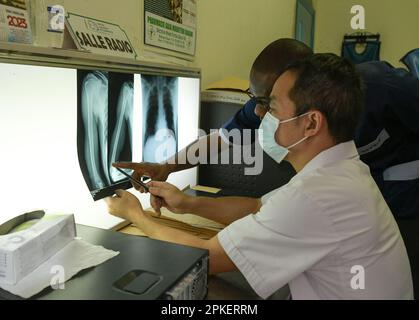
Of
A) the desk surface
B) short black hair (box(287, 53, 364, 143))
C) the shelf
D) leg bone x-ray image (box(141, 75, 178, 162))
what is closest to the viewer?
the desk surface

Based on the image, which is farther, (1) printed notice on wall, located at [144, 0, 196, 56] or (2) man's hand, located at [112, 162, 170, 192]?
(1) printed notice on wall, located at [144, 0, 196, 56]

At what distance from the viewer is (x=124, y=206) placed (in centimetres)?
112

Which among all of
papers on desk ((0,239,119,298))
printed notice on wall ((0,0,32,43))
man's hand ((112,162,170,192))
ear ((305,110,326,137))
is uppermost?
printed notice on wall ((0,0,32,43))

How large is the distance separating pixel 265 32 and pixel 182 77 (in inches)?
63.1

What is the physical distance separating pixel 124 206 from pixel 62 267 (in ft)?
1.32

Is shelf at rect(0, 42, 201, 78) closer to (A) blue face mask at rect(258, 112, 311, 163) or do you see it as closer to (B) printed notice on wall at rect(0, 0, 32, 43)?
(B) printed notice on wall at rect(0, 0, 32, 43)

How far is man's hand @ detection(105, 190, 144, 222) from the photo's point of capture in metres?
1.09

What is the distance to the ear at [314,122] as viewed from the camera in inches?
37.5

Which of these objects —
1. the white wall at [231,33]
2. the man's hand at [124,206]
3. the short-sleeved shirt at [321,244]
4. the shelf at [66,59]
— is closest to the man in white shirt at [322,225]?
the short-sleeved shirt at [321,244]

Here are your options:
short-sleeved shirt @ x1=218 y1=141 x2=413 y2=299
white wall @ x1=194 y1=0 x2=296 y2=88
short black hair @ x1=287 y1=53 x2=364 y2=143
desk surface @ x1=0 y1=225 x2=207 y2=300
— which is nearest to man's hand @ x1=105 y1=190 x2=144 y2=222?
desk surface @ x1=0 y1=225 x2=207 y2=300

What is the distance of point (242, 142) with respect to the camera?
1.66 meters

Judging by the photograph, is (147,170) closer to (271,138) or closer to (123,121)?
(123,121)

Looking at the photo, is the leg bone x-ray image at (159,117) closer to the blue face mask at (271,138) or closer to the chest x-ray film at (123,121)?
the chest x-ray film at (123,121)
